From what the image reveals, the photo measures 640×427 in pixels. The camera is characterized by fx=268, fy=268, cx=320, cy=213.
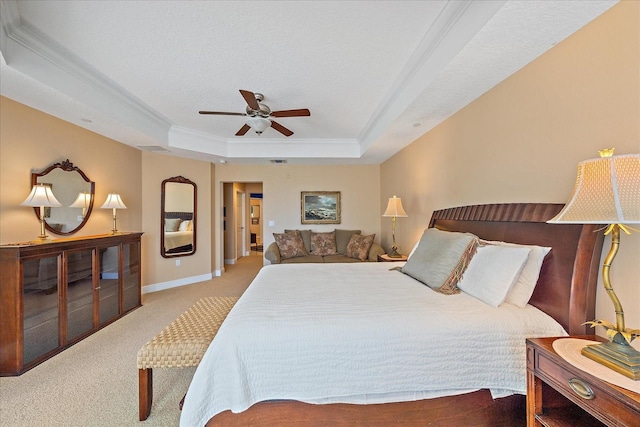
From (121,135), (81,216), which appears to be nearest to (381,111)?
(121,135)

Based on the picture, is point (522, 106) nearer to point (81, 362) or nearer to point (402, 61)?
point (402, 61)

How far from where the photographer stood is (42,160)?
2.78m


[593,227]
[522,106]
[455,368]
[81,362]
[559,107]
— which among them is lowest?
[81,362]

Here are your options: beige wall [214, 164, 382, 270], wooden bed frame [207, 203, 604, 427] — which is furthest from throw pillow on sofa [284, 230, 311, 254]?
wooden bed frame [207, 203, 604, 427]

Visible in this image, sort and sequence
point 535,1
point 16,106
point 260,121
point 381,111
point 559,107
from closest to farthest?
point 535,1 < point 559,107 < point 16,106 < point 260,121 < point 381,111

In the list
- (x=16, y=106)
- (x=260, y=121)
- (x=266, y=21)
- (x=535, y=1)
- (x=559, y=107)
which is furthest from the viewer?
(x=260, y=121)

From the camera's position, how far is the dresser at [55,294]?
7.09 feet

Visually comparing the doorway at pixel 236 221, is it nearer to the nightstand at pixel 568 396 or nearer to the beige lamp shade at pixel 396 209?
the beige lamp shade at pixel 396 209

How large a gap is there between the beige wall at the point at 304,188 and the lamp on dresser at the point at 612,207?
4516 millimetres

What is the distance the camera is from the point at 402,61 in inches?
90.0

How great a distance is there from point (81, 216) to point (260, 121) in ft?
8.39

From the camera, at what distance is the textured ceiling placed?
1.66 metres

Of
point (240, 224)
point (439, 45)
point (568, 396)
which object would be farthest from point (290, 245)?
point (568, 396)

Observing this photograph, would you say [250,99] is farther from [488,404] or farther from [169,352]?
[488,404]
